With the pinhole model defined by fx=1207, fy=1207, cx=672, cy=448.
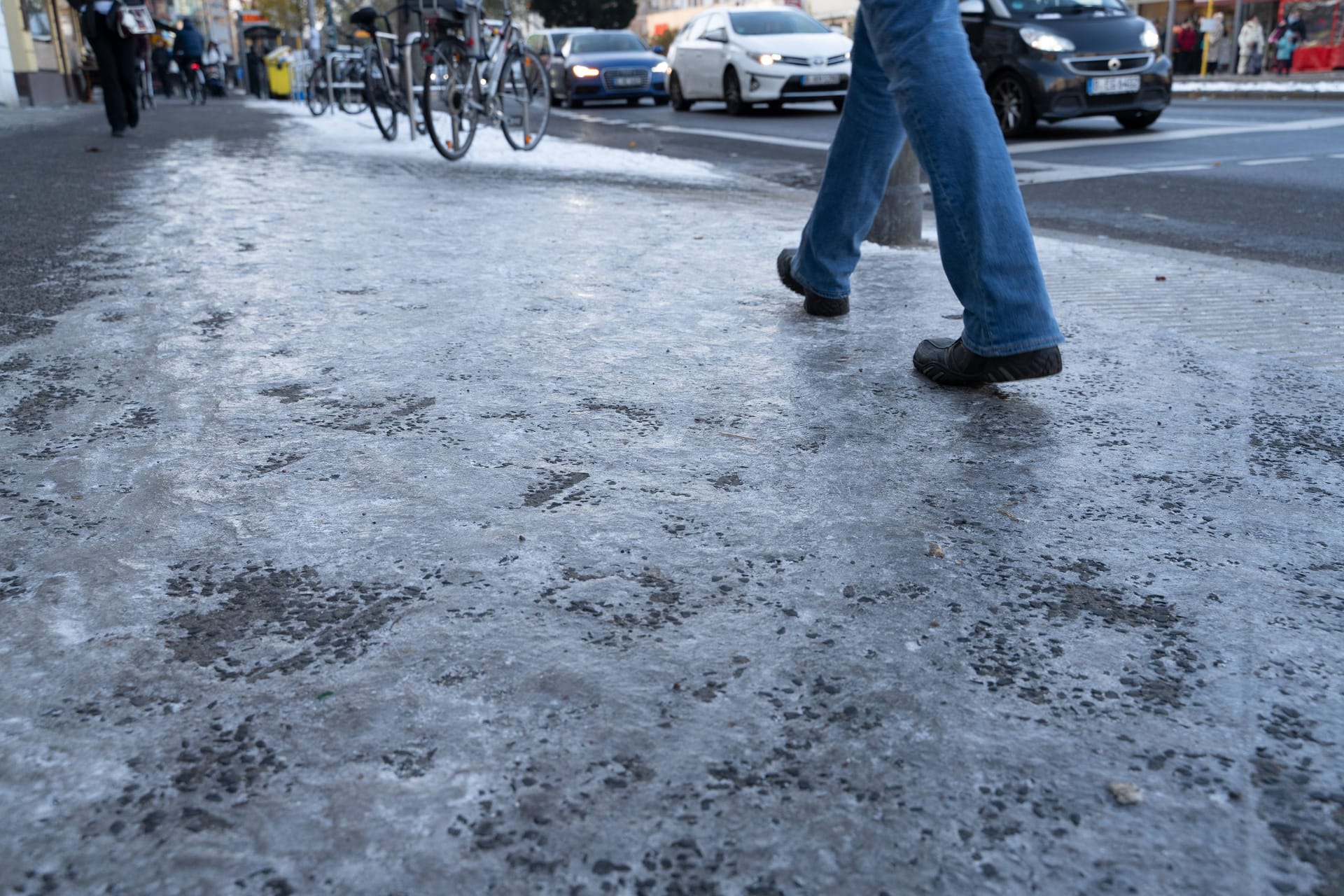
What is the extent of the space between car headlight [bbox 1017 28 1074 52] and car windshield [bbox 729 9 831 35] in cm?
628

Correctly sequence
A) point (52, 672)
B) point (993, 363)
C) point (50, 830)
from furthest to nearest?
point (993, 363), point (52, 672), point (50, 830)

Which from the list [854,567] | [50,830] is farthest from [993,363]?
[50,830]

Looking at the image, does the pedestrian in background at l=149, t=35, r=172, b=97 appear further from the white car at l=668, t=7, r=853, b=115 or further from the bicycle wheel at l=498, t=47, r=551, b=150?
the bicycle wheel at l=498, t=47, r=551, b=150

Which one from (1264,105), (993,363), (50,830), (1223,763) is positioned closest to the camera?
(50,830)

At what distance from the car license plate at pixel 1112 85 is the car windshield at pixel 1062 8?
110 centimetres

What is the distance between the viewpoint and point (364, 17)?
10.8m

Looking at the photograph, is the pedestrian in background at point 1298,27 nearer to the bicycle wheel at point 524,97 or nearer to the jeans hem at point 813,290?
the bicycle wheel at point 524,97

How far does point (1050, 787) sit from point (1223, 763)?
21 centimetres

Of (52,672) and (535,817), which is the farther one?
(52,672)

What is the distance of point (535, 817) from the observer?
1251 mm

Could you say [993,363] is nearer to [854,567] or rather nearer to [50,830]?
[854,567]

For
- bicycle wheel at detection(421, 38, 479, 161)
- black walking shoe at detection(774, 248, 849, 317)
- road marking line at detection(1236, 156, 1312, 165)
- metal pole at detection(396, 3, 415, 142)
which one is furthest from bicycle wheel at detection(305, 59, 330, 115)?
black walking shoe at detection(774, 248, 849, 317)

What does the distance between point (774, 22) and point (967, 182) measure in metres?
16.9

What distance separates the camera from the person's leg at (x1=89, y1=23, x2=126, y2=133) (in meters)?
11.2
